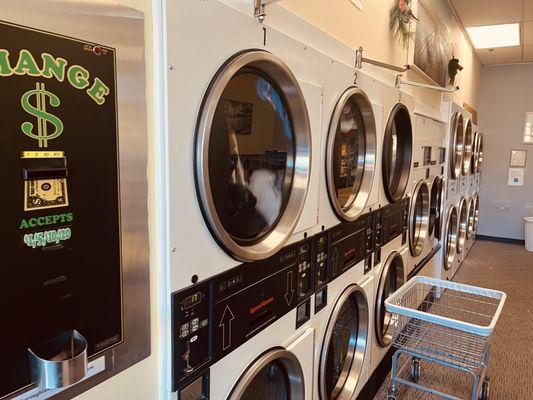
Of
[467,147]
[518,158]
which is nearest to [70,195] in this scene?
[467,147]

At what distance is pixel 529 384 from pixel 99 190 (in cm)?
313

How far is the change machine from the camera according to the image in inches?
25.5

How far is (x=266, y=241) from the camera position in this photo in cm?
136

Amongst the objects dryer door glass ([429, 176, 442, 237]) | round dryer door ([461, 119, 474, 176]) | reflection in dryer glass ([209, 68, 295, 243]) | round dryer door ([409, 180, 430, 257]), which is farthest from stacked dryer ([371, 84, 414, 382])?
round dryer door ([461, 119, 474, 176])

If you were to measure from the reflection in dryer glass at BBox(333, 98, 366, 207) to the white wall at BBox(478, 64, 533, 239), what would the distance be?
595 centimetres

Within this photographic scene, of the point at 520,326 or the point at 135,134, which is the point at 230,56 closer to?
the point at 135,134

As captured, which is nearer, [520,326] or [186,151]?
[186,151]

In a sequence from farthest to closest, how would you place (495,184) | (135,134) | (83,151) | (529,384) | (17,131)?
(495,184) → (529,384) → (135,134) → (83,151) → (17,131)

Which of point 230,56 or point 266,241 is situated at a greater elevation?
point 230,56

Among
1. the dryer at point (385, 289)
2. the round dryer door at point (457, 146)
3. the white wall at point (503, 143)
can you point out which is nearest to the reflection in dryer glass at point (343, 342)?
the dryer at point (385, 289)

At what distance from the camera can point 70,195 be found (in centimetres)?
74

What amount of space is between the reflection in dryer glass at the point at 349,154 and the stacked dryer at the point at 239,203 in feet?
0.87

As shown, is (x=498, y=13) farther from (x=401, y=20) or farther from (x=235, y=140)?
(x=235, y=140)

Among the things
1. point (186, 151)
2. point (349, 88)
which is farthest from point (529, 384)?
point (186, 151)
